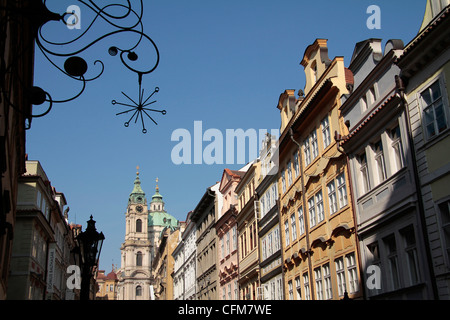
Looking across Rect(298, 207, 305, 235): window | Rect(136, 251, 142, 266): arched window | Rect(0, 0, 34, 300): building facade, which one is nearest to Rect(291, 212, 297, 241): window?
Rect(298, 207, 305, 235): window

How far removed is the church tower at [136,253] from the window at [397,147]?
13650 centimetres

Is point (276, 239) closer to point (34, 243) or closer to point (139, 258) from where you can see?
point (34, 243)

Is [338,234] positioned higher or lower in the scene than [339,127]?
lower

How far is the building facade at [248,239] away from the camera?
3369 cm

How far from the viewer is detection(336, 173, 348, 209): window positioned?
20.7 m

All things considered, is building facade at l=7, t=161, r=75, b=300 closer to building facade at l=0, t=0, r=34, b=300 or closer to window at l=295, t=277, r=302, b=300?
building facade at l=0, t=0, r=34, b=300

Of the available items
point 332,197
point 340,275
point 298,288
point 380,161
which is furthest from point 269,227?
point 380,161

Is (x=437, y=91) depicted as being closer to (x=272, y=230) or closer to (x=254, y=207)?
(x=272, y=230)

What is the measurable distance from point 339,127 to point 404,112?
5406 mm

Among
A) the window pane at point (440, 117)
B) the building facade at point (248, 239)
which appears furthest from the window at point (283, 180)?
the window pane at point (440, 117)

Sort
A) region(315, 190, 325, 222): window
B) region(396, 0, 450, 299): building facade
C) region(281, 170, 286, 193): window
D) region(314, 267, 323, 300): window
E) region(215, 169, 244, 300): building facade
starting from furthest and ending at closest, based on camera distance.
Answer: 1. region(215, 169, 244, 300): building facade
2. region(281, 170, 286, 193): window
3. region(314, 267, 323, 300): window
4. region(315, 190, 325, 222): window
5. region(396, 0, 450, 299): building facade

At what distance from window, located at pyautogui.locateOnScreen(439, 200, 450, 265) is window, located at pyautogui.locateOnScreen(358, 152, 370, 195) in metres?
4.71

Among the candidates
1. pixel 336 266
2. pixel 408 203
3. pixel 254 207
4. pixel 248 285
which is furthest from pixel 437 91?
pixel 248 285
